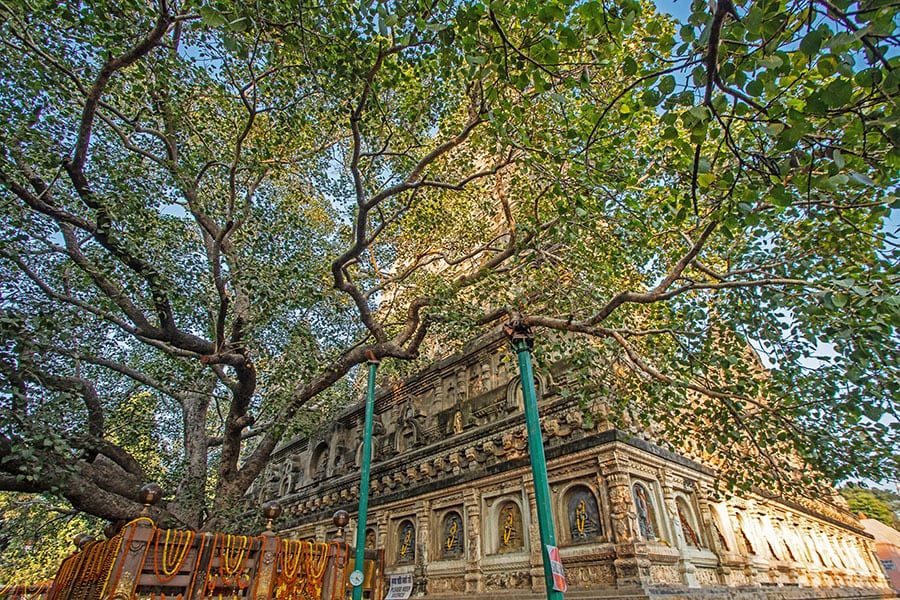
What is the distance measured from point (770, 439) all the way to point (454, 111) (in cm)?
A: 874

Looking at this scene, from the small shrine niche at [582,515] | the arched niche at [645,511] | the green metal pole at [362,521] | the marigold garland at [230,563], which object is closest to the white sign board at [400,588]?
the green metal pole at [362,521]

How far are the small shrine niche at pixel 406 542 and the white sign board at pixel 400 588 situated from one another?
0.70 m

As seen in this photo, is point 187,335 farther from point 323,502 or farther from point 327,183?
point 323,502

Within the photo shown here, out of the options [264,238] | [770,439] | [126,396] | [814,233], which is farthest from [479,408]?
[126,396]

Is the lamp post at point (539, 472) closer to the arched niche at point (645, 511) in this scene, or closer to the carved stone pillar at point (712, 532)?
the arched niche at point (645, 511)

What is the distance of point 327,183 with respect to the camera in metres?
11.9

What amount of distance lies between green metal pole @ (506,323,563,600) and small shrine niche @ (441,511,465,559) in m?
5.78

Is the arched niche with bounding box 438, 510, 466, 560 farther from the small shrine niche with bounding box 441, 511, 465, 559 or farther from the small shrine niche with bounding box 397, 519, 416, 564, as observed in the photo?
the small shrine niche with bounding box 397, 519, 416, 564

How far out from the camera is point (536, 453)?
4.68 m

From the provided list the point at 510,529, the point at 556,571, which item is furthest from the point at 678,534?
the point at 556,571

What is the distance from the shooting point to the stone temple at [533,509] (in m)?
7.81

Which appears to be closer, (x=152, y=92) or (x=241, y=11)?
(x=241, y=11)

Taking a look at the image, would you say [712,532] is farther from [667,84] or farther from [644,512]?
[667,84]

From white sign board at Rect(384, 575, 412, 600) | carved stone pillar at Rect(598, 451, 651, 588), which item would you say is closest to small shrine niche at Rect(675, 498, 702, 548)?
A: carved stone pillar at Rect(598, 451, 651, 588)
